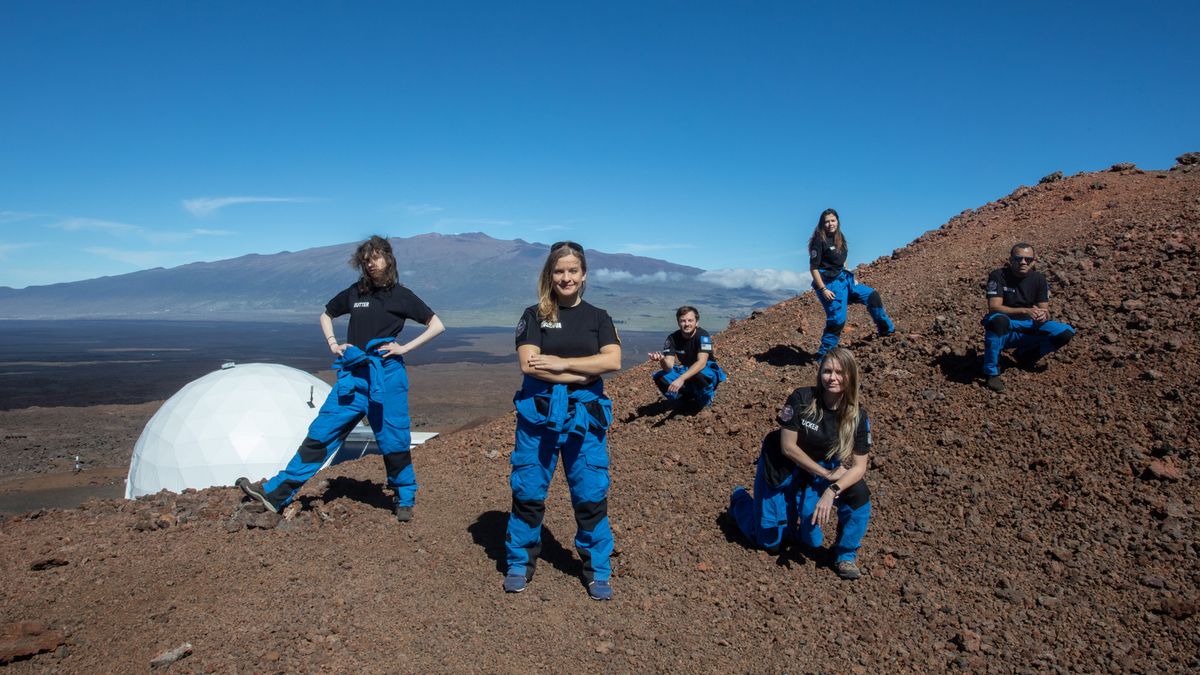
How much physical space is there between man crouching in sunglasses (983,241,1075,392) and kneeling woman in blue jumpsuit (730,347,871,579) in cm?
275

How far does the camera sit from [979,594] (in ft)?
13.1

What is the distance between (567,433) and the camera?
3787 mm

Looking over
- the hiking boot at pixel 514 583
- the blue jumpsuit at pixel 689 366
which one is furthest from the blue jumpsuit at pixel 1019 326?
the hiking boot at pixel 514 583

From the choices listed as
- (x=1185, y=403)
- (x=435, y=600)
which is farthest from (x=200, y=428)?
(x=1185, y=403)

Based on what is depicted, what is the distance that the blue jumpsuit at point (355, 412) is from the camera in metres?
4.96

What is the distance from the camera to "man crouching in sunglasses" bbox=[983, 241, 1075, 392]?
19.8 feet

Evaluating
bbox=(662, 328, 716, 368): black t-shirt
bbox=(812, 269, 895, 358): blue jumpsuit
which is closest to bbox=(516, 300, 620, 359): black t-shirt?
bbox=(662, 328, 716, 368): black t-shirt

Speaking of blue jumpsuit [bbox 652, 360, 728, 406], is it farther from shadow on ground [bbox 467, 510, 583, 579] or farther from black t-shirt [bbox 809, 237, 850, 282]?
shadow on ground [bbox 467, 510, 583, 579]

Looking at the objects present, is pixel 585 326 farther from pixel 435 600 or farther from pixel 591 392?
pixel 435 600

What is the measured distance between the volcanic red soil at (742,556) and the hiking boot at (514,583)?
0.06 metres

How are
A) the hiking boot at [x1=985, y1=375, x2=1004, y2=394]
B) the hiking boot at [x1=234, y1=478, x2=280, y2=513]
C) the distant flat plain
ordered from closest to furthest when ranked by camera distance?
the hiking boot at [x1=234, y1=478, x2=280, y2=513]
the hiking boot at [x1=985, y1=375, x2=1004, y2=394]
the distant flat plain

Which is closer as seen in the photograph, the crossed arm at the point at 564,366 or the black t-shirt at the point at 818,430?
the crossed arm at the point at 564,366

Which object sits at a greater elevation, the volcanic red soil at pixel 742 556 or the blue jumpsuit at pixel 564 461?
the blue jumpsuit at pixel 564 461

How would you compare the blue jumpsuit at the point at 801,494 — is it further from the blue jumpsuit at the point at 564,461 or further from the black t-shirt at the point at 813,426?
the blue jumpsuit at the point at 564,461
